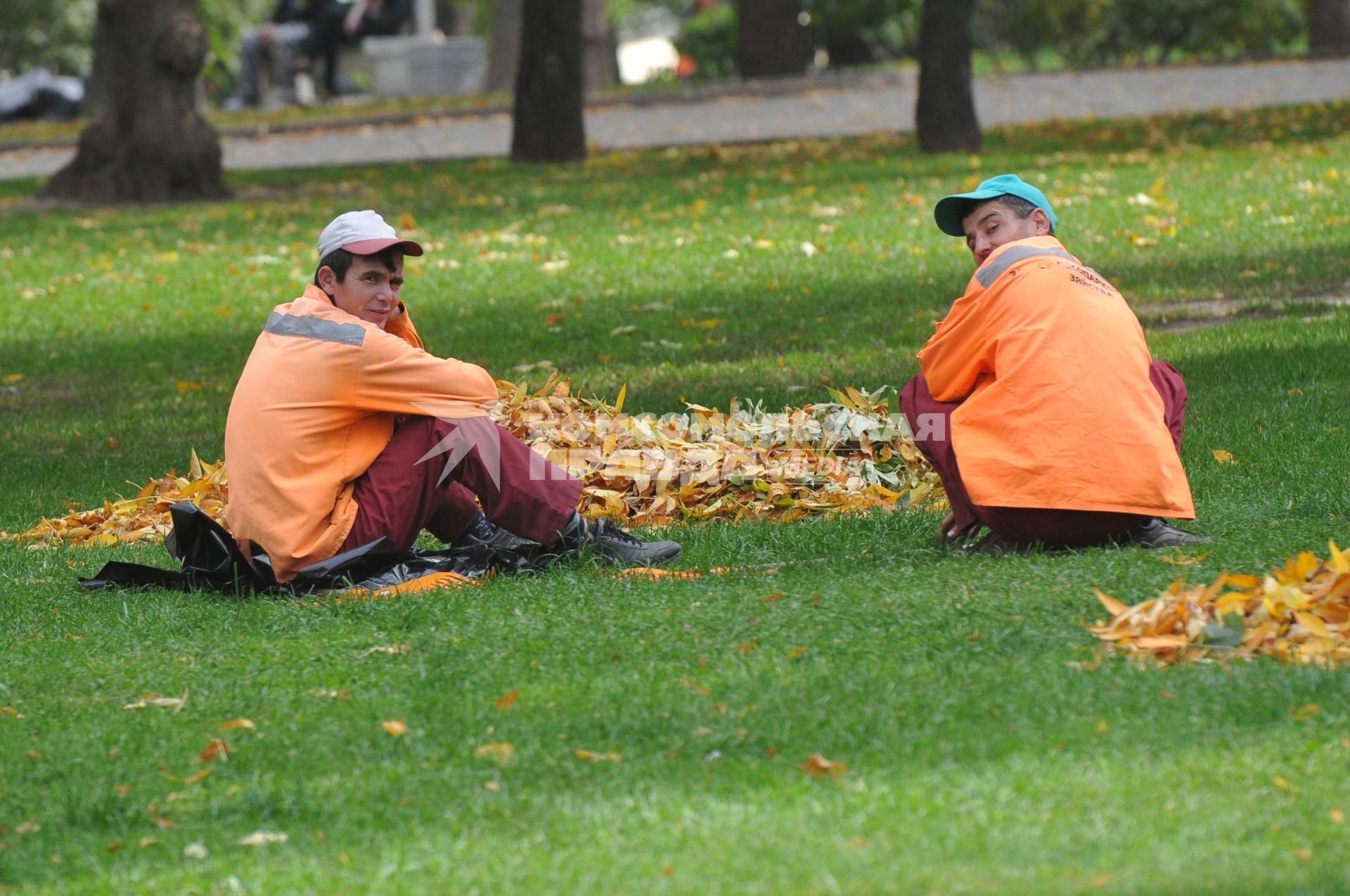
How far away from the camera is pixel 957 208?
18.0 feet

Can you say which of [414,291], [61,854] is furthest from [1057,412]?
[414,291]

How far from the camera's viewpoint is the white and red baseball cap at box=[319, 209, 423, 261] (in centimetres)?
527

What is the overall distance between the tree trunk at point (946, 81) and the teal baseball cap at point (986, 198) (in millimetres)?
11517

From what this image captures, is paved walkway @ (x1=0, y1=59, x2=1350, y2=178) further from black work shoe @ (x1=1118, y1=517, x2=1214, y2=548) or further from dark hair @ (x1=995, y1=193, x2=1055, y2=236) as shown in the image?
black work shoe @ (x1=1118, y1=517, x2=1214, y2=548)

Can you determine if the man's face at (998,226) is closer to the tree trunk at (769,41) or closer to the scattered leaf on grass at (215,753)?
the scattered leaf on grass at (215,753)

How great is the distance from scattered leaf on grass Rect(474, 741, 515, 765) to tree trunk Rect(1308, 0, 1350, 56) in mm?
24674

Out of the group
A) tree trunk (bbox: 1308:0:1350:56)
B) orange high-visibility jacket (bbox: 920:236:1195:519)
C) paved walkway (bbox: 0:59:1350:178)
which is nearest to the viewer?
orange high-visibility jacket (bbox: 920:236:1195:519)

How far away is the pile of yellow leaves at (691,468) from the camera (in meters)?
6.55

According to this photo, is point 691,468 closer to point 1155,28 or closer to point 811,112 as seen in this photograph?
point 811,112

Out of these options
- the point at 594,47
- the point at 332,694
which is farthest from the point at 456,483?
the point at 594,47

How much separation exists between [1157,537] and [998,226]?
1.04 m

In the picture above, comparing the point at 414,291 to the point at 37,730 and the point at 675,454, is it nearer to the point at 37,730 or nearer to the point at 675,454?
the point at 675,454

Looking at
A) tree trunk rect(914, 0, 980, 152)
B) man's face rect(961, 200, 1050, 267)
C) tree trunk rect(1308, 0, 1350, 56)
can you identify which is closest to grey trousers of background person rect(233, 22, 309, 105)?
tree trunk rect(1308, 0, 1350, 56)

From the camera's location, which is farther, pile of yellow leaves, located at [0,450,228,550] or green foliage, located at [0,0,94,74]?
green foliage, located at [0,0,94,74]
